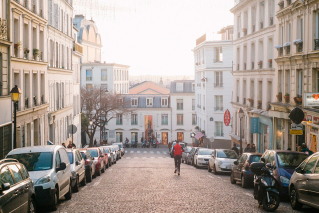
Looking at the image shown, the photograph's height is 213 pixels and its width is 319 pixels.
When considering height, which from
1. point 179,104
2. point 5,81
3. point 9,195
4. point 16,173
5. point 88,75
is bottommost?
point 9,195

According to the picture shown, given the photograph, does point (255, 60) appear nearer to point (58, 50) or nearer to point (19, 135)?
point (58, 50)

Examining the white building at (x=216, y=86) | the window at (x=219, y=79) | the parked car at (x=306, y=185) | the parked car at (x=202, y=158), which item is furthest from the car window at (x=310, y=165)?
the window at (x=219, y=79)

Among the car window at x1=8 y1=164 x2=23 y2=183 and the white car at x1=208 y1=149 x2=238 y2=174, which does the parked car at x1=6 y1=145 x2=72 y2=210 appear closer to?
the car window at x1=8 y1=164 x2=23 y2=183

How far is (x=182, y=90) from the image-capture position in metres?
82.1

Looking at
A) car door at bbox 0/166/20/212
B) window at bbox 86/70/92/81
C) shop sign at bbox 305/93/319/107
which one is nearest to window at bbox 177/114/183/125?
window at bbox 86/70/92/81

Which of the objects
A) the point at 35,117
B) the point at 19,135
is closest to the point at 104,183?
the point at 19,135

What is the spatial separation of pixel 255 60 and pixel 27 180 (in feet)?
98.9

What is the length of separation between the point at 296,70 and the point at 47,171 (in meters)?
18.9

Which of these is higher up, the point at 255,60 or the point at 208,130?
the point at 255,60

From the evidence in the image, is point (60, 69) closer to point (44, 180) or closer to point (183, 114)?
point (44, 180)

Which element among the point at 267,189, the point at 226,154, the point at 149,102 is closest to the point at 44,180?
the point at 267,189

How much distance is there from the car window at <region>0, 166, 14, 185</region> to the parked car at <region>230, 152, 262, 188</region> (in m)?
10.1

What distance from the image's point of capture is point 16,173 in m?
9.42

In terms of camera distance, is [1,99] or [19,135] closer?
[1,99]
